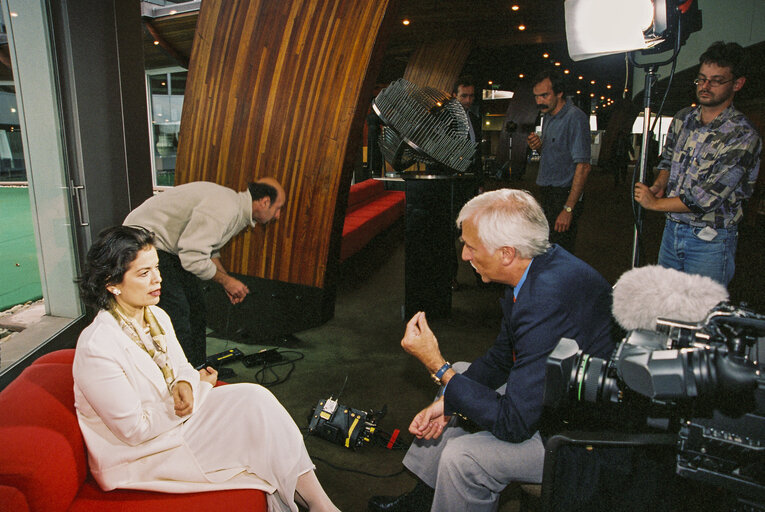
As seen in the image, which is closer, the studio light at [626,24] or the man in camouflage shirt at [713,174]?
the studio light at [626,24]

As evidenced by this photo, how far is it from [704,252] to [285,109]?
111 inches

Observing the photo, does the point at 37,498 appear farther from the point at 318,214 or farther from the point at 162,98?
the point at 162,98

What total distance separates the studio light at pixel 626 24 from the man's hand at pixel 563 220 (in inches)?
54.9

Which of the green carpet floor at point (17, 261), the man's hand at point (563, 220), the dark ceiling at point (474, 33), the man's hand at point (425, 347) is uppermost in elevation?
the dark ceiling at point (474, 33)

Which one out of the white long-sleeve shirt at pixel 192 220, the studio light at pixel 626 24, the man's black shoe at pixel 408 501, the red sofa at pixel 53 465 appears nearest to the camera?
the red sofa at pixel 53 465


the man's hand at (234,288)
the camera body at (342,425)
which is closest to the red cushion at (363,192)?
the man's hand at (234,288)

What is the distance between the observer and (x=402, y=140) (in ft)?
10.8

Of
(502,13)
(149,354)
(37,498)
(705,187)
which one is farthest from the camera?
(502,13)

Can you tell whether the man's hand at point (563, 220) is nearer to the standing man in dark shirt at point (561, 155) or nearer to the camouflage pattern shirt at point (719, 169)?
the standing man in dark shirt at point (561, 155)

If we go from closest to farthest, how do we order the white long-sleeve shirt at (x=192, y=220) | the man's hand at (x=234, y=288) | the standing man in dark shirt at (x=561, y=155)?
the white long-sleeve shirt at (x=192, y=220)
the man's hand at (x=234, y=288)
the standing man in dark shirt at (x=561, y=155)

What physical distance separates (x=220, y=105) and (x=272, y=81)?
0.52m

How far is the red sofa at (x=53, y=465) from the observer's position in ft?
3.80

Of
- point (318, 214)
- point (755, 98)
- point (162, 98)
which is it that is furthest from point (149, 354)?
point (162, 98)

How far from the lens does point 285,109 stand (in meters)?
3.54
